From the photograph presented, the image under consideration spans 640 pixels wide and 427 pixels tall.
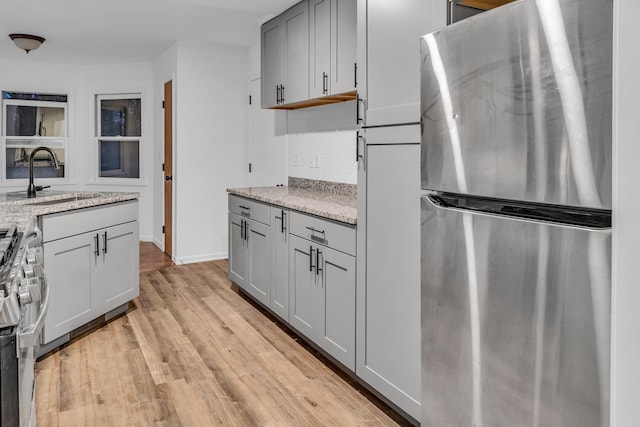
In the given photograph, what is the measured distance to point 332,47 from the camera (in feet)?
10.4

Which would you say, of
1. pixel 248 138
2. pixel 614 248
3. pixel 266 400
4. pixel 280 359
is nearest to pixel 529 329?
pixel 614 248

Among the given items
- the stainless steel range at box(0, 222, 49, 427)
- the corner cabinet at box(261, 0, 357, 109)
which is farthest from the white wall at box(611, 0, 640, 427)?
the corner cabinet at box(261, 0, 357, 109)

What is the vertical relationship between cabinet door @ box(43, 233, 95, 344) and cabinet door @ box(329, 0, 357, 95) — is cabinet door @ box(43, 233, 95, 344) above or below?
below

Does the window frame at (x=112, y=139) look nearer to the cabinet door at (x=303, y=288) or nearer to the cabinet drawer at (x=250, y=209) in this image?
the cabinet drawer at (x=250, y=209)

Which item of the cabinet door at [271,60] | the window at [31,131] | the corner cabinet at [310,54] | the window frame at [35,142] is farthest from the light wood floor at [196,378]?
the window at [31,131]

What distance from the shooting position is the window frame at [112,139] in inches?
255

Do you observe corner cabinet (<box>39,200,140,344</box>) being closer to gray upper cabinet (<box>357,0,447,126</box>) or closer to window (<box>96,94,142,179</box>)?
gray upper cabinet (<box>357,0,447,126</box>)

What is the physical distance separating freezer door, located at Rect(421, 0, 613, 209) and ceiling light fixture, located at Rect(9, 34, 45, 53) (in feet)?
15.9

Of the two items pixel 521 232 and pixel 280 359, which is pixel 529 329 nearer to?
pixel 521 232

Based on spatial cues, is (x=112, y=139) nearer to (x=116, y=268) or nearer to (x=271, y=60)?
(x=271, y=60)

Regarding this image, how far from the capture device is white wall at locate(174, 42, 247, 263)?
5195 mm

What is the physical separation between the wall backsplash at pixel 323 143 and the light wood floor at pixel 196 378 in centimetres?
122

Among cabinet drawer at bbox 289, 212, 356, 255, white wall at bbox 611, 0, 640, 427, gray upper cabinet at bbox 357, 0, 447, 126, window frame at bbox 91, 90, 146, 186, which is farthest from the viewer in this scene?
window frame at bbox 91, 90, 146, 186

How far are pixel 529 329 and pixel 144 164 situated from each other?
615 centimetres
